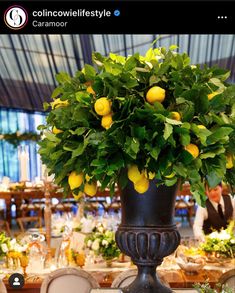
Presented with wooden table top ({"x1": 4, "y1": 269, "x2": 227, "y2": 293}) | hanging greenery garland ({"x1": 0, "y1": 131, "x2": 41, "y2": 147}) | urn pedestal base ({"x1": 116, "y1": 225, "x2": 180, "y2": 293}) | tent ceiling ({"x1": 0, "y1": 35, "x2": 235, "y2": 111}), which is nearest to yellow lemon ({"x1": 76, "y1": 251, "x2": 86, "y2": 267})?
wooden table top ({"x1": 4, "y1": 269, "x2": 227, "y2": 293})

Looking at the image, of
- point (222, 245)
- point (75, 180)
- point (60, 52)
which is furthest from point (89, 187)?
point (60, 52)

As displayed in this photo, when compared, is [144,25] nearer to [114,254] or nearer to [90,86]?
[114,254]

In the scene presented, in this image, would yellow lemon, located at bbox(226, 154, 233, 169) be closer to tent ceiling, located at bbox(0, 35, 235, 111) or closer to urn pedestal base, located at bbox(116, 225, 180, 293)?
urn pedestal base, located at bbox(116, 225, 180, 293)

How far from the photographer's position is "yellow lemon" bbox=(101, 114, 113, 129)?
110cm

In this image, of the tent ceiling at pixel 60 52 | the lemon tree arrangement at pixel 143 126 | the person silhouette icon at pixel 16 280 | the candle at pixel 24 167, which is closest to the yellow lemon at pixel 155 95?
the lemon tree arrangement at pixel 143 126

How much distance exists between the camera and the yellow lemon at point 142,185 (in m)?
1.12

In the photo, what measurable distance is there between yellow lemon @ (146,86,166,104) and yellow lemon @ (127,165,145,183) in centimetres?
14

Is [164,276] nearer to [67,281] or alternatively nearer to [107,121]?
[67,281]

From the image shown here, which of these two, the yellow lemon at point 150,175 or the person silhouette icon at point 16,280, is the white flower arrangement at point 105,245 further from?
the yellow lemon at point 150,175

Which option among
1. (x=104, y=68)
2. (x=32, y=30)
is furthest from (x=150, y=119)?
(x=32, y=30)

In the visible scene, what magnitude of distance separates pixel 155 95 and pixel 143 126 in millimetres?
88

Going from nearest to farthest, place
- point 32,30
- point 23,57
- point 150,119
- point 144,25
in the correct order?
1. point 150,119
2. point 32,30
3. point 144,25
4. point 23,57

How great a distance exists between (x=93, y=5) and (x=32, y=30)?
57 centimetres

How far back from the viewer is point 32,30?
11.6 ft
